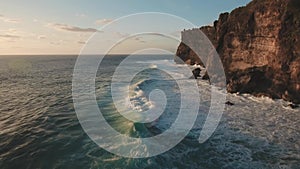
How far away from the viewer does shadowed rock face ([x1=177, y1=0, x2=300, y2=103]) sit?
23562 millimetres

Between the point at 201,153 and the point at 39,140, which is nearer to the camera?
the point at 201,153

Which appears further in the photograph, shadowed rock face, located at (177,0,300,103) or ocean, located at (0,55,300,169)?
shadowed rock face, located at (177,0,300,103)

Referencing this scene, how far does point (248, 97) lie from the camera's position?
24766 millimetres

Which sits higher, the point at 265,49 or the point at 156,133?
the point at 265,49

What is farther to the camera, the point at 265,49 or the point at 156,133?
the point at 265,49

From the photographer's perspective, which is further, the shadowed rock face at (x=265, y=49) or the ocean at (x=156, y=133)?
the shadowed rock face at (x=265, y=49)

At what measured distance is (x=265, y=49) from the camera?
27469mm

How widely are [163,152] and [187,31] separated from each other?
235 feet

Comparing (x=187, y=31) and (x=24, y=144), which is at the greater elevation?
(x=187, y=31)

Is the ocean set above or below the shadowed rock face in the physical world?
below

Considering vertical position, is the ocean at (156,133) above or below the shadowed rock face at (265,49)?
below

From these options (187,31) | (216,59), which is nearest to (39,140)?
(216,59)

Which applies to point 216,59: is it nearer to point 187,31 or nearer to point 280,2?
point 280,2

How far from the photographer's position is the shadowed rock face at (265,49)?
23.6m
